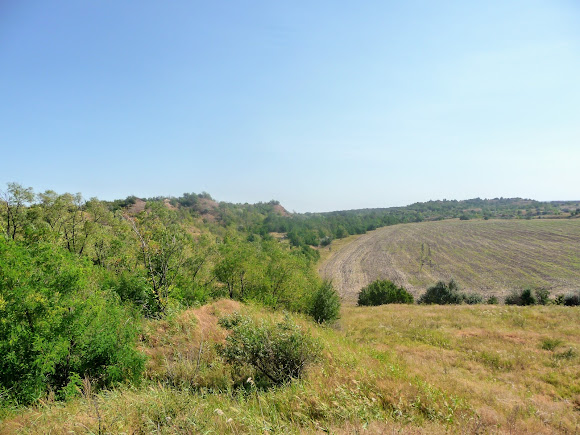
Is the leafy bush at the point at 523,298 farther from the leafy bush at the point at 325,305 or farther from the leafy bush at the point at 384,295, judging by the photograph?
the leafy bush at the point at 325,305

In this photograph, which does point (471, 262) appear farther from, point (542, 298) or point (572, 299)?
point (572, 299)

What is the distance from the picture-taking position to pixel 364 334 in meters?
21.7

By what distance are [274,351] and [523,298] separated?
144 ft

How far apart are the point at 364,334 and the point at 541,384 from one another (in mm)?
12094

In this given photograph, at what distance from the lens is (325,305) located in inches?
1088

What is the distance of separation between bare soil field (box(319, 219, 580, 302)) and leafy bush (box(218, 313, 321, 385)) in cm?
4510

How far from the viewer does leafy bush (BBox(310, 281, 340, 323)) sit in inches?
1069

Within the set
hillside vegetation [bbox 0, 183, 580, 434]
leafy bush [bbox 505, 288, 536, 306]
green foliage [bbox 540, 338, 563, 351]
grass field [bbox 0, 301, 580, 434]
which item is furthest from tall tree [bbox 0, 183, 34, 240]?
leafy bush [bbox 505, 288, 536, 306]

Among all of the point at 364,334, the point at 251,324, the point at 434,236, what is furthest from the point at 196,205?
the point at 251,324

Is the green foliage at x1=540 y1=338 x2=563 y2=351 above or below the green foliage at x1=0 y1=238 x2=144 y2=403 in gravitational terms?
below

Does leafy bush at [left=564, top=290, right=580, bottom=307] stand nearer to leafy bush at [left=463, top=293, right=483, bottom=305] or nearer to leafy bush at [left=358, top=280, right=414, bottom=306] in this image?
leafy bush at [left=463, top=293, right=483, bottom=305]

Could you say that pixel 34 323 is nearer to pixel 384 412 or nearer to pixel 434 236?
pixel 384 412

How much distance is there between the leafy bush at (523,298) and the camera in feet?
116

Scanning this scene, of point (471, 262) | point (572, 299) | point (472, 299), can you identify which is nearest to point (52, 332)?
point (472, 299)
